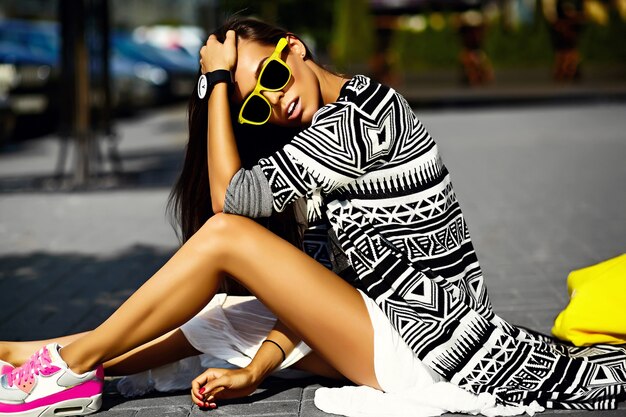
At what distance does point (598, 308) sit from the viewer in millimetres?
3570

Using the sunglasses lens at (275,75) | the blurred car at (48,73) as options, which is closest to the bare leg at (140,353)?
the sunglasses lens at (275,75)

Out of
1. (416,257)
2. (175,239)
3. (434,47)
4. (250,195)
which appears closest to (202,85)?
(250,195)

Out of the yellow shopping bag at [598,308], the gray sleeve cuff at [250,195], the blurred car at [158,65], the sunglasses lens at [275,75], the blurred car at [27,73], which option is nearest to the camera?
the gray sleeve cuff at [250,195]

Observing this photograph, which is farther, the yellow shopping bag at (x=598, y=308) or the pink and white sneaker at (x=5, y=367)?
the yellow shopping bag at (x=598, y=308)

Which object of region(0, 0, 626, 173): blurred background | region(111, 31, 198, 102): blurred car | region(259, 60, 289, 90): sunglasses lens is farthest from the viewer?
region(111, 31, 198, 102): blurred car

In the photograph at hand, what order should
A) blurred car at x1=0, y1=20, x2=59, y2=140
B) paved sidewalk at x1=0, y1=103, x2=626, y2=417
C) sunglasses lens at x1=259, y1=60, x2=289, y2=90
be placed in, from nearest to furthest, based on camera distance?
sunglasses lens at x1=259, y1=60, x2=289, y2=90 < paved sidewalk at x1=0, y1=103, x2=626, y2=417 < blurred car at x1=0, y1=20, x2=59, y2=140

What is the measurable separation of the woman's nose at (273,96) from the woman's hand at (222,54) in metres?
0.19

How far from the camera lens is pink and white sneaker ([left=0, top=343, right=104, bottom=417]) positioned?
3.15 meters

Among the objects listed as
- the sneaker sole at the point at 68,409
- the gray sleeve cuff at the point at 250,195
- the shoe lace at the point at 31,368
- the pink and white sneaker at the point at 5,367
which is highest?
the gray sleeve cuff at the point at 250,195

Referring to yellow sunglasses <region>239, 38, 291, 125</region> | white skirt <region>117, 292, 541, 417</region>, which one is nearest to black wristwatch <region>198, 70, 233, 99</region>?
yellow sunglasses <region>239, 38, 291, 125</region>

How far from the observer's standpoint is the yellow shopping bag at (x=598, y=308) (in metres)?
3.51

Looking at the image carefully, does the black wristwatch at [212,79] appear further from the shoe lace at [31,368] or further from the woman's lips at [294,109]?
the shoe lace at [31,368]

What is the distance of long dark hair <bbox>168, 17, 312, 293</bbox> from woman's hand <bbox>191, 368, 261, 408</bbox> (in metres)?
0.59

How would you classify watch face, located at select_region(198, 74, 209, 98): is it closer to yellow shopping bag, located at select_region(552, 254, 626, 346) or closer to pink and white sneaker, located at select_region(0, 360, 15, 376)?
pink and white sneaker, located at select_region(0, 360, 15, 376)
